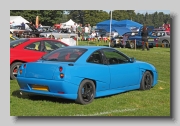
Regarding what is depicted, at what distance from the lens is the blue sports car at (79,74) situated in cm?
780

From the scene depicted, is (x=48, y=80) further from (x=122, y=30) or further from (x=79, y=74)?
(x=122, y=30)

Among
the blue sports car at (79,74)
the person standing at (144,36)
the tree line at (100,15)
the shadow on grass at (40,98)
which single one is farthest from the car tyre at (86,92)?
the person standing at (144,36)

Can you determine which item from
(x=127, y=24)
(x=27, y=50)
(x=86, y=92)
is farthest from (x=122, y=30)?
(x=86, y=92)

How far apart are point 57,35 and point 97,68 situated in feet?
89.3

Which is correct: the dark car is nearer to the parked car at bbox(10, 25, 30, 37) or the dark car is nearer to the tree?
the tree

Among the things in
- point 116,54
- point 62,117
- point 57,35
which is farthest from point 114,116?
point 57,35

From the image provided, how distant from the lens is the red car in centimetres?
1130

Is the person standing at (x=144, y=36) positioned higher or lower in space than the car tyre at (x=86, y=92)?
higher

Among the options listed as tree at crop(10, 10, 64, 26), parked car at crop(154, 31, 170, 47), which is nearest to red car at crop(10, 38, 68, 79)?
tree at crop(10, 10, 64, 26)

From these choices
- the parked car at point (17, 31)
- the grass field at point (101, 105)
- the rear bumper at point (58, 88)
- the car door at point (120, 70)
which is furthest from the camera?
the parked car at point (17, 31)

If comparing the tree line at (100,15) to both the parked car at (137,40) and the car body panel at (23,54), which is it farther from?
the car body panel at (23,54)

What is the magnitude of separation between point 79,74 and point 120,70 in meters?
1.55

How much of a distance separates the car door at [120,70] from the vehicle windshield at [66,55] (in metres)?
0.74

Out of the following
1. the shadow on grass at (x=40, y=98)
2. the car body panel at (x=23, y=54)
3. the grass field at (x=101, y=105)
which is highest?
the car body panel at (x=23, y=54)
